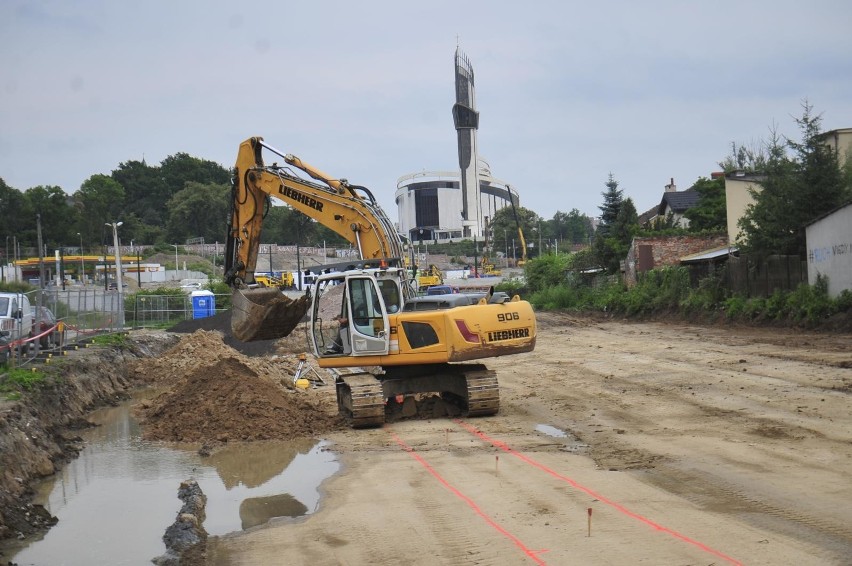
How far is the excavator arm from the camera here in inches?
629

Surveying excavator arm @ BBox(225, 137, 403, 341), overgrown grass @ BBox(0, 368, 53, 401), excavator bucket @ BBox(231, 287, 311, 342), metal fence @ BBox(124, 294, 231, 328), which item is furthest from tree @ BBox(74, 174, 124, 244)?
excavator bucket @ BBox(231, 287, 311, 342)

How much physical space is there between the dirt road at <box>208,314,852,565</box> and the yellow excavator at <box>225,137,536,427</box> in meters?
0.75

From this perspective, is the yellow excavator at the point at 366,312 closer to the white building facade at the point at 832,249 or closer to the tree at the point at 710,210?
the white building facade at the point at 832,249

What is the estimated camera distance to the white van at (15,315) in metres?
21.6

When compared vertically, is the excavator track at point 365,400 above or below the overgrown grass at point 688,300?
below

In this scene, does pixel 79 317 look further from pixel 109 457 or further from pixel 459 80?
pixel 459 80

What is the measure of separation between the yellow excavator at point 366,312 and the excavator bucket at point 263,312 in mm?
18

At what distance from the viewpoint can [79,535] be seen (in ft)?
32.9

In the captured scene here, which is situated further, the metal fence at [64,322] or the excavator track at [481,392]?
the metal fence at [64,322]

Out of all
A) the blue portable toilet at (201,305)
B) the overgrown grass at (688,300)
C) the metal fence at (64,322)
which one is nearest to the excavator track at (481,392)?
the metal fence at (64,322)

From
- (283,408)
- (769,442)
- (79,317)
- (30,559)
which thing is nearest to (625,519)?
(769,442)

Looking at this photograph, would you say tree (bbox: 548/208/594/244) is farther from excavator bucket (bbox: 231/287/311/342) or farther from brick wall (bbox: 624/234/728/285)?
excavator bucket (bbox: 231/287/311/342)

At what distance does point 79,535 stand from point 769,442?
8.48 metres

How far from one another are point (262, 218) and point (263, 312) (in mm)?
2369
